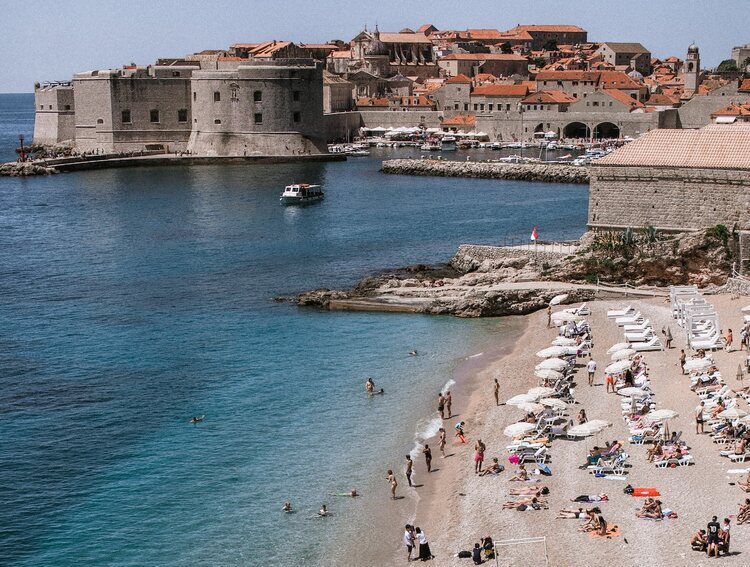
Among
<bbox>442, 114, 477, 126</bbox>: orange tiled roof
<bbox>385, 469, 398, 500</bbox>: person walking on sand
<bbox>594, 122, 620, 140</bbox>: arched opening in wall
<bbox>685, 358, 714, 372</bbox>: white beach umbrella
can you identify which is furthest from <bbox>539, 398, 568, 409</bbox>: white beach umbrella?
<bbox>442, 114, 477, 126</bbox>: orange tiled roof

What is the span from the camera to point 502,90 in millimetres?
100750

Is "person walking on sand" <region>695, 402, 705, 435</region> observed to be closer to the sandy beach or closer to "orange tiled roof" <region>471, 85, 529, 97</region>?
the sandy beach

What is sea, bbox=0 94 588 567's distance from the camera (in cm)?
1844

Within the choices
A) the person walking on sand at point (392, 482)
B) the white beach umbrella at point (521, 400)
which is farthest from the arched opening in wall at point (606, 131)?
the person walking on sand at point (392, 482)

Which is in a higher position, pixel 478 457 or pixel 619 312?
pixel 619 312

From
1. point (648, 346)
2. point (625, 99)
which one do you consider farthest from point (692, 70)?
point (648, 346)

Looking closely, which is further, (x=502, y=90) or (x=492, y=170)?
(x=502, y=90)

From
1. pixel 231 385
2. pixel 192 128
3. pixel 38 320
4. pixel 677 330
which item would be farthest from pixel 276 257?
pixel 192 128

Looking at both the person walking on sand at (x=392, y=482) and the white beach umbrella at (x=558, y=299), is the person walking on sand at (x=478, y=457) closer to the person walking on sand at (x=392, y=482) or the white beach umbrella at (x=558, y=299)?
the person walking on sand at (x=392, y=482)

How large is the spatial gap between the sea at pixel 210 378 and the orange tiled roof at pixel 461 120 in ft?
156

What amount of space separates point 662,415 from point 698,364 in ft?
10.6

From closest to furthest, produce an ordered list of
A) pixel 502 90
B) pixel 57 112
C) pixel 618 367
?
pixel 618 367 < pixel 57 112 < pixel 502 90

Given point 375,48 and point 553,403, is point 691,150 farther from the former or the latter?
point 375,48

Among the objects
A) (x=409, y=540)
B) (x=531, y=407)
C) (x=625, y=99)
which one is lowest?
(x=409, y=540)
